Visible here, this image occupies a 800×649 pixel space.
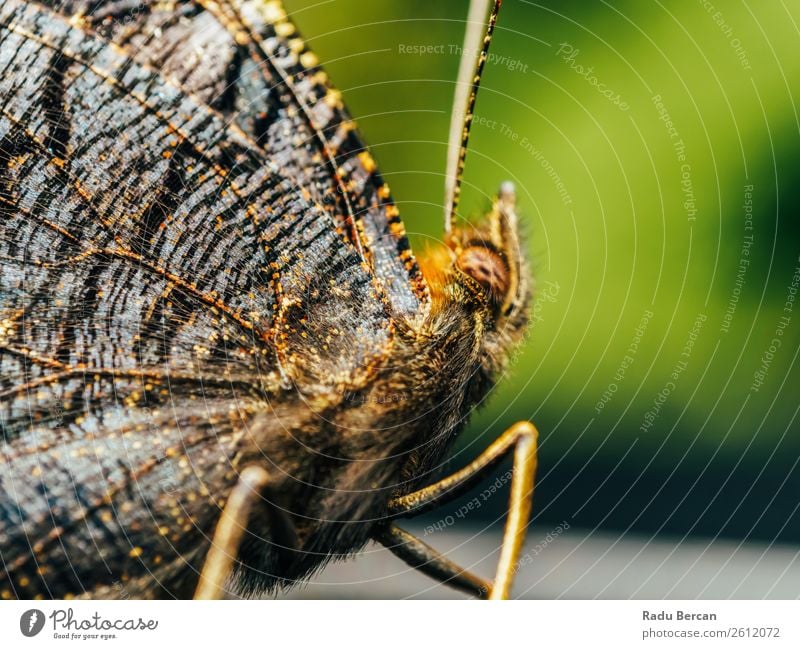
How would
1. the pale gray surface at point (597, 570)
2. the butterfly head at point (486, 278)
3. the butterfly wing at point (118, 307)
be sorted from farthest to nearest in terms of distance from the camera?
the pale gray surface at point (597, 570), the butterfly head at point (486, 278), the butterfly wing at point (118, 307)

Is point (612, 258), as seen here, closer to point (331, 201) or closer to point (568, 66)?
point (568, 66)

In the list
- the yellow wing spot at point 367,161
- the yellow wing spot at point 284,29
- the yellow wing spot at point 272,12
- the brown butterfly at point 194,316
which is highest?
the yellow wing spot at point 272,12

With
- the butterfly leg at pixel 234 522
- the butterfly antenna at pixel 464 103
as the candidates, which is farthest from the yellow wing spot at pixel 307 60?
the butterfly leg at pixel 234 522

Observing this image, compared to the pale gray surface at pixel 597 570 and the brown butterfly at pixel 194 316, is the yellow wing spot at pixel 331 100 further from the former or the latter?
the pale gray surface at pixel 597 570

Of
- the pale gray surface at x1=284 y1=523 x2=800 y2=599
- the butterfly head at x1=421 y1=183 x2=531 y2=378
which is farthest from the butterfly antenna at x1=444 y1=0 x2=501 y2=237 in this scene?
the pale gray surface at x1=284 y1=523 x2=800 y2=599

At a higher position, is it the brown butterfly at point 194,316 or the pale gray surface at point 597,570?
the brown butterfly at point 194,316

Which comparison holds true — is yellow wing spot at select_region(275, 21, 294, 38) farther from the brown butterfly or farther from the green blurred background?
the green blurred background

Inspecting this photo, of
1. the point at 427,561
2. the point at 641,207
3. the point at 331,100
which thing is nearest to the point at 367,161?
the point at 331,100

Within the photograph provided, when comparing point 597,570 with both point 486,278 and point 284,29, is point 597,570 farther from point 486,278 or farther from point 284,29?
point 284,29
